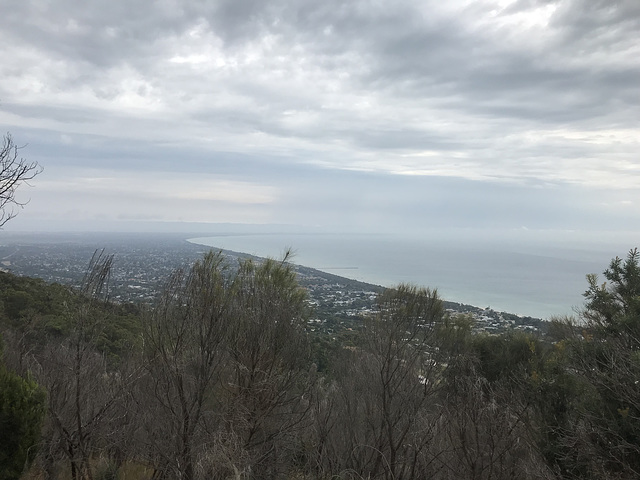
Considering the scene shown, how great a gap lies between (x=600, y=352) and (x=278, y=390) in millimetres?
6031

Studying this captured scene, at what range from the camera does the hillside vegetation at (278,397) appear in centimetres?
600

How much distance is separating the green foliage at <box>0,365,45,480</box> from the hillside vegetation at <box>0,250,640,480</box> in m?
0.01

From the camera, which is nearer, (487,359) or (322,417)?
(322,417)

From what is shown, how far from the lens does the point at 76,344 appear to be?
245 inches

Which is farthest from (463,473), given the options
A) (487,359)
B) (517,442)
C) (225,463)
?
(487,359)

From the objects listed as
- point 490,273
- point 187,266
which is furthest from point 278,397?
point 490,273

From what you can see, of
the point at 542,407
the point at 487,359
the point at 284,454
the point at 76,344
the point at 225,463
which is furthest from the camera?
the point at 487,359

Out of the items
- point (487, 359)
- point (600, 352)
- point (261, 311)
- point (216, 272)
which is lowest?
point (487, 359)

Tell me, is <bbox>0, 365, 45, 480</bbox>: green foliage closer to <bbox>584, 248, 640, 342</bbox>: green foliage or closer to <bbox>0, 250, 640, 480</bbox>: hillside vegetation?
Result: <bbox>0, 250, 640, 480</bbox>: hillside vegetation

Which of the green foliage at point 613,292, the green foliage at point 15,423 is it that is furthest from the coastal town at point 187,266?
the green foliage at point 613,292

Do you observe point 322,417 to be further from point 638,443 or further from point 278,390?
point 638,443

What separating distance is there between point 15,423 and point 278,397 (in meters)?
3.67

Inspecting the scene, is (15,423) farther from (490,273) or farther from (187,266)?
(490,273)

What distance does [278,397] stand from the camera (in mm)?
6957
